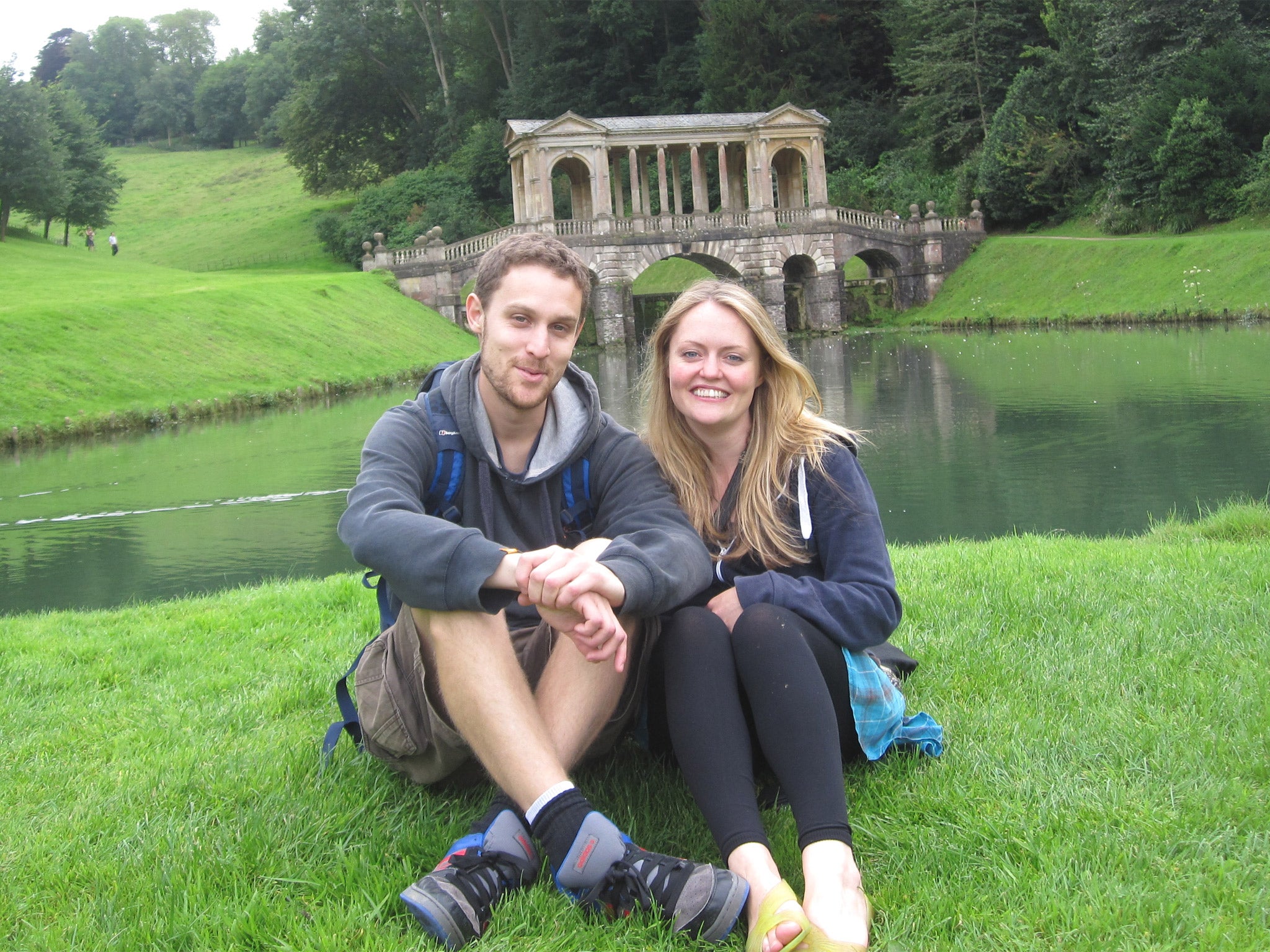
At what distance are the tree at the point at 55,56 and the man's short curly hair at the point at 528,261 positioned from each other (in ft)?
382

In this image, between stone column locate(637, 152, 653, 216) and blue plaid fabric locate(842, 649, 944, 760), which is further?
stone column locate(637, 152, 653, 216)

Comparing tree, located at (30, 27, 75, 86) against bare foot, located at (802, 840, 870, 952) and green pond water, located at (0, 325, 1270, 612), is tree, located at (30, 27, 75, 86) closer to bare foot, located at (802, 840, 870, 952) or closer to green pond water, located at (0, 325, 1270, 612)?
green pond water, located at (0, 325, 1270, 612)

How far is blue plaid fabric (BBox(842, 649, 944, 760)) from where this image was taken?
9.54ft

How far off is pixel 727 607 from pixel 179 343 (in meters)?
20.3

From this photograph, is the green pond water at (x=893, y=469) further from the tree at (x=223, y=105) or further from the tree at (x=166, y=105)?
the tree at (x=166, y=105)

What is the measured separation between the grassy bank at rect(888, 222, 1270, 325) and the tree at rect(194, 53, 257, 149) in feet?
211

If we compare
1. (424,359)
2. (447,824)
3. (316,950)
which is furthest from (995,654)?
(424,359)

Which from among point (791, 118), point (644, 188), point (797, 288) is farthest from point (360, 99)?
point (797, 288)

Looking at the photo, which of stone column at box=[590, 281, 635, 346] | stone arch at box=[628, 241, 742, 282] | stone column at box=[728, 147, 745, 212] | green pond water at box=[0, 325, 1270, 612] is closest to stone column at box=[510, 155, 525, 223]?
stone arch at box=[628, 241, 742, 282]

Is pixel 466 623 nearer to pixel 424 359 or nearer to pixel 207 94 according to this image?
pixel 424 359

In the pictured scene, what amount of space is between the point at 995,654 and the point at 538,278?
6.29 ft

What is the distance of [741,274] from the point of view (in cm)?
3688

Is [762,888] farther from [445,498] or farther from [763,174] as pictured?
[763,174]

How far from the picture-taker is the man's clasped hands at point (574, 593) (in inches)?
102
